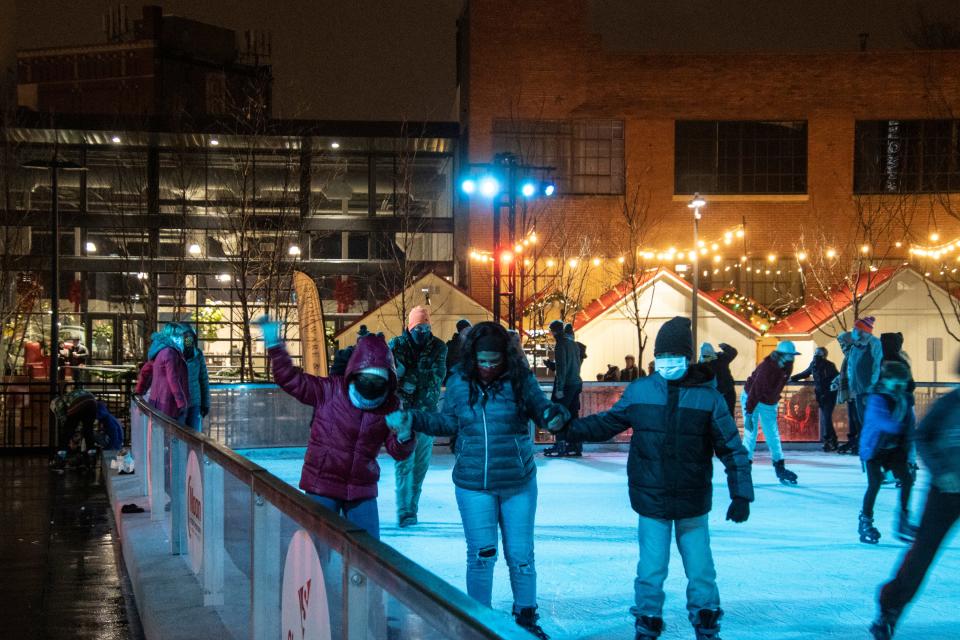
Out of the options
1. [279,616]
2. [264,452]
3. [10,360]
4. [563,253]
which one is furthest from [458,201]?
[279,616]

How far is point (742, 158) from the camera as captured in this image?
4041 centimetres

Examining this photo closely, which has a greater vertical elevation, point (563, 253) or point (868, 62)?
point (868, 62)

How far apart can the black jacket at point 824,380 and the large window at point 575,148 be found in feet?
70.0

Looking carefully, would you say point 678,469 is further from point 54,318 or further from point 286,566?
point 54,318

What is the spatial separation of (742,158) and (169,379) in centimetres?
3272

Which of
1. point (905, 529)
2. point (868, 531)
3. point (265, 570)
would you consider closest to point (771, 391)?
point (868, 531)

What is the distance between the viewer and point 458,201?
41.4 metres

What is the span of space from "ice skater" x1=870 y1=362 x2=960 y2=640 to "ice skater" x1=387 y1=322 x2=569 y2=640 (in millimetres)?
1814

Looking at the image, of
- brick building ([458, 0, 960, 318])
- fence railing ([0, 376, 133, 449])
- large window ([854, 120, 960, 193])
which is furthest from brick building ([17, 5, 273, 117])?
fence railing ([0, 376, 133, 449])

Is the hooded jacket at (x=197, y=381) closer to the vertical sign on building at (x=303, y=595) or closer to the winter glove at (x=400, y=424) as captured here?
the winter glove at (x=400, y=424)

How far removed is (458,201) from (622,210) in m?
6.31

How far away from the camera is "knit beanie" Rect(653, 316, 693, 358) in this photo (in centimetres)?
562

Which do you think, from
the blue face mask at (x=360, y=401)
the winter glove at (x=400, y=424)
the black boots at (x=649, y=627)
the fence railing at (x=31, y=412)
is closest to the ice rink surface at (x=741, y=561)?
the black boots at (x=649, y=627)

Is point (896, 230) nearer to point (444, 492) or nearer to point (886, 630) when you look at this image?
point (444, 492)
